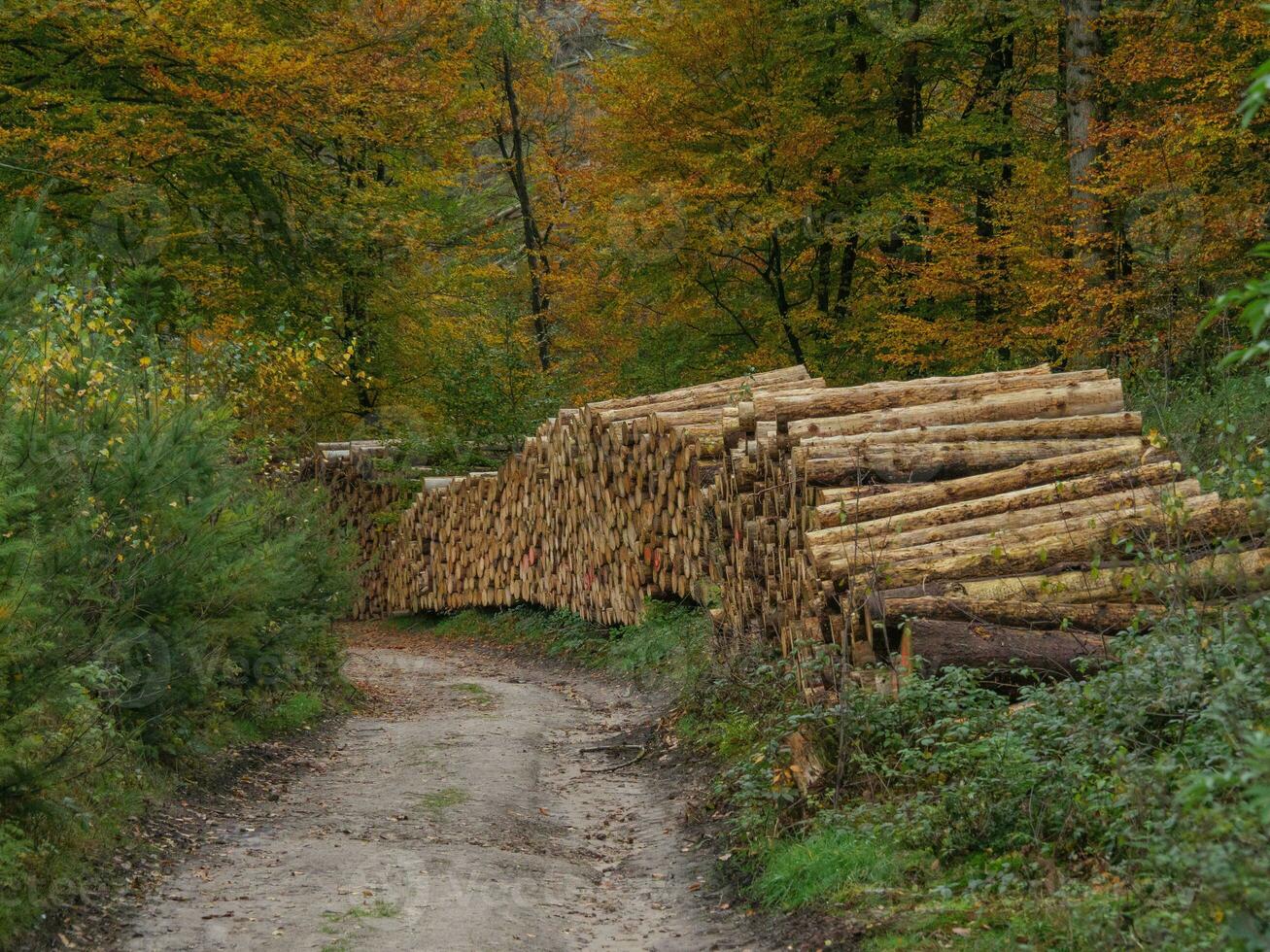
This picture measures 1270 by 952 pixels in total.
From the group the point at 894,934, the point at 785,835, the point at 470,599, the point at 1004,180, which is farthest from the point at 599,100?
the point at 894,934

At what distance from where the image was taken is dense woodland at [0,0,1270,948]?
512 centimetres

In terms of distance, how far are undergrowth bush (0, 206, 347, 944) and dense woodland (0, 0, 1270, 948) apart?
0.11ft

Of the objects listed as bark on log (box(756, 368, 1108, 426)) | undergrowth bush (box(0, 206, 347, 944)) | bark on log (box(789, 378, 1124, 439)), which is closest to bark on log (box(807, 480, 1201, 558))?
bark on log (box(789, 378, 1124, 439))

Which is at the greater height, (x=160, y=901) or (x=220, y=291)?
(x=220, y=291)

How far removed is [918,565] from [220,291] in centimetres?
1287

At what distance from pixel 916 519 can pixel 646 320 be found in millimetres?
16144

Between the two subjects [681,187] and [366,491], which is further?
[366,491]

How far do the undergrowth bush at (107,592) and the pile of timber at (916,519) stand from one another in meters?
3.49

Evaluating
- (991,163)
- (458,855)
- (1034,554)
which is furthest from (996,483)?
(991,163)

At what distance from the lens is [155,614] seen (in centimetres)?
766

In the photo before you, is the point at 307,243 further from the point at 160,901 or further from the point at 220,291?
the point at 160,901

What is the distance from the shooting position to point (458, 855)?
6.64 meters

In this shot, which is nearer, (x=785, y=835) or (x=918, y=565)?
(x=785, y=835)

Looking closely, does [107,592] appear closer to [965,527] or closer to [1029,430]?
[965,527]
